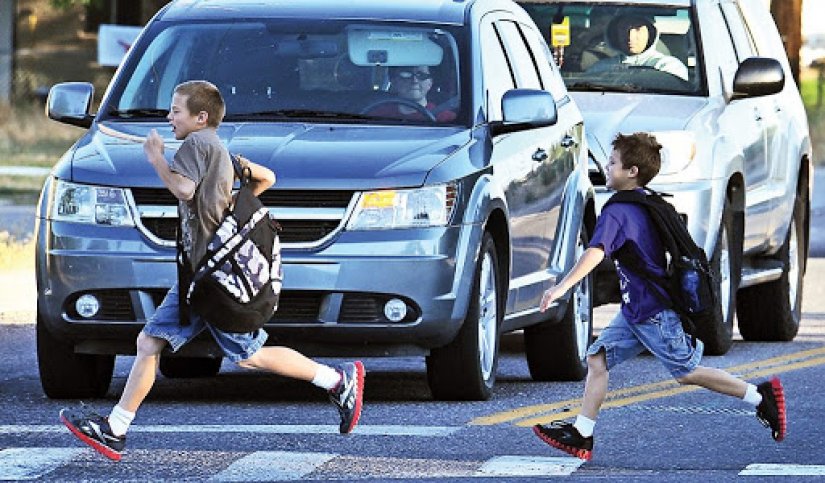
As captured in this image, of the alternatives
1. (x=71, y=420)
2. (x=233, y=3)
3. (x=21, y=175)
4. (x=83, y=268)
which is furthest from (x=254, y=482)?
(x=21, y=175)

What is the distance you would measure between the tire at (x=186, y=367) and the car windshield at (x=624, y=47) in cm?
318

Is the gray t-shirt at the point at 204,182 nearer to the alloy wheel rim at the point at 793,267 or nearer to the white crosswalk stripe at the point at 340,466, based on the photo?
the white crosswalk stripe at the point at 340,466

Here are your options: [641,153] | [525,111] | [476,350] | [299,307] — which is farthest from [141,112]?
[641,153]

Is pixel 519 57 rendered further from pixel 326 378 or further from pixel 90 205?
pixel 326 378

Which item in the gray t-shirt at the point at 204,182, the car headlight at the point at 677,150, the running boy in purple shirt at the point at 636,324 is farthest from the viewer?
the car headlight at the point at 677,150

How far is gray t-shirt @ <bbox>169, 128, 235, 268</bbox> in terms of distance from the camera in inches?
369

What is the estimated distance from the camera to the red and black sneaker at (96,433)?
9216 mm

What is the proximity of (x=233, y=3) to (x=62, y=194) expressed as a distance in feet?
5.71

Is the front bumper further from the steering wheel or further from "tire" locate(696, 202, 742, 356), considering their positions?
"tire" locate(696, 202, 742, 356)

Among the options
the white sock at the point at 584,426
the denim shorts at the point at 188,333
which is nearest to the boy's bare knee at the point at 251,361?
the denim shorts at the point at 188,333

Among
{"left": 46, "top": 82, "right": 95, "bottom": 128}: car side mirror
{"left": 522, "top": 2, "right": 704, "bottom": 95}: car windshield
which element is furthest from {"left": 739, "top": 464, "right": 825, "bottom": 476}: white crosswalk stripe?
{"left": 522, "top": 2, "right": 704, "bottom": 95}: car windshield

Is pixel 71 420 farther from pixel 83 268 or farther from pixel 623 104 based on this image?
pixel 623 104

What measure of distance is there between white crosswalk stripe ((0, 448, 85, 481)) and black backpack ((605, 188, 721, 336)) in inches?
81.6

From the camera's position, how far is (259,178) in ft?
31.9
